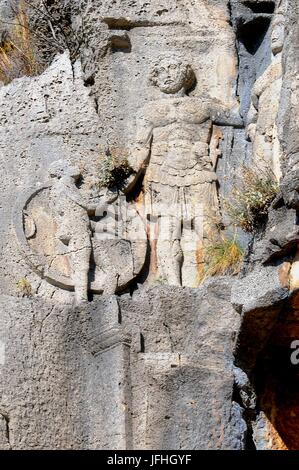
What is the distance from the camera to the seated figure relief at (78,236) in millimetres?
15008

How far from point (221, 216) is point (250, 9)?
2.10 metres

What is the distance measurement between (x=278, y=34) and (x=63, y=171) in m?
2.22

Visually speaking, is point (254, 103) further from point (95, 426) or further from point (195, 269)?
point (95, 426)

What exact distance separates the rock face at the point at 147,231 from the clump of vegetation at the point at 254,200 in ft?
0.44

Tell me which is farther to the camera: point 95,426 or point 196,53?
point 196,53

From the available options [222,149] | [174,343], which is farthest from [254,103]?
[174,343]

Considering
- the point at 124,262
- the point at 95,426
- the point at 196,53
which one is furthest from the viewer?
the point at 196,53

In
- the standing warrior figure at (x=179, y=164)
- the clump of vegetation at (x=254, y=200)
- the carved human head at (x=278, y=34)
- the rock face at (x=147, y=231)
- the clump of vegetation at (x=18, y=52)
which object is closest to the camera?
the rock face at (x=147, y=231)

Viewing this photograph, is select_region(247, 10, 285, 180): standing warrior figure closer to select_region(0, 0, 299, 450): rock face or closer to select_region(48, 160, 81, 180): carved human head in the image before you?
select_region(0, 0, 299, 450): rock face

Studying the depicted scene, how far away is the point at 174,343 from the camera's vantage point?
14.5 meters

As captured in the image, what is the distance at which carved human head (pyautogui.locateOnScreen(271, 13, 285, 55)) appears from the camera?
622 inches

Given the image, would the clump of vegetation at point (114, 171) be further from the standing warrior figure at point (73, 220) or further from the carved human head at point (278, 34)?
the carved human head at point (278, 34)

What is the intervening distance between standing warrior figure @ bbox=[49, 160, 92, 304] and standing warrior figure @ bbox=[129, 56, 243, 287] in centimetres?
59

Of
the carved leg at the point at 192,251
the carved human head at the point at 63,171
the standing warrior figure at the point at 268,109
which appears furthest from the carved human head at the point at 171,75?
the carved leg at the point at 192,251
